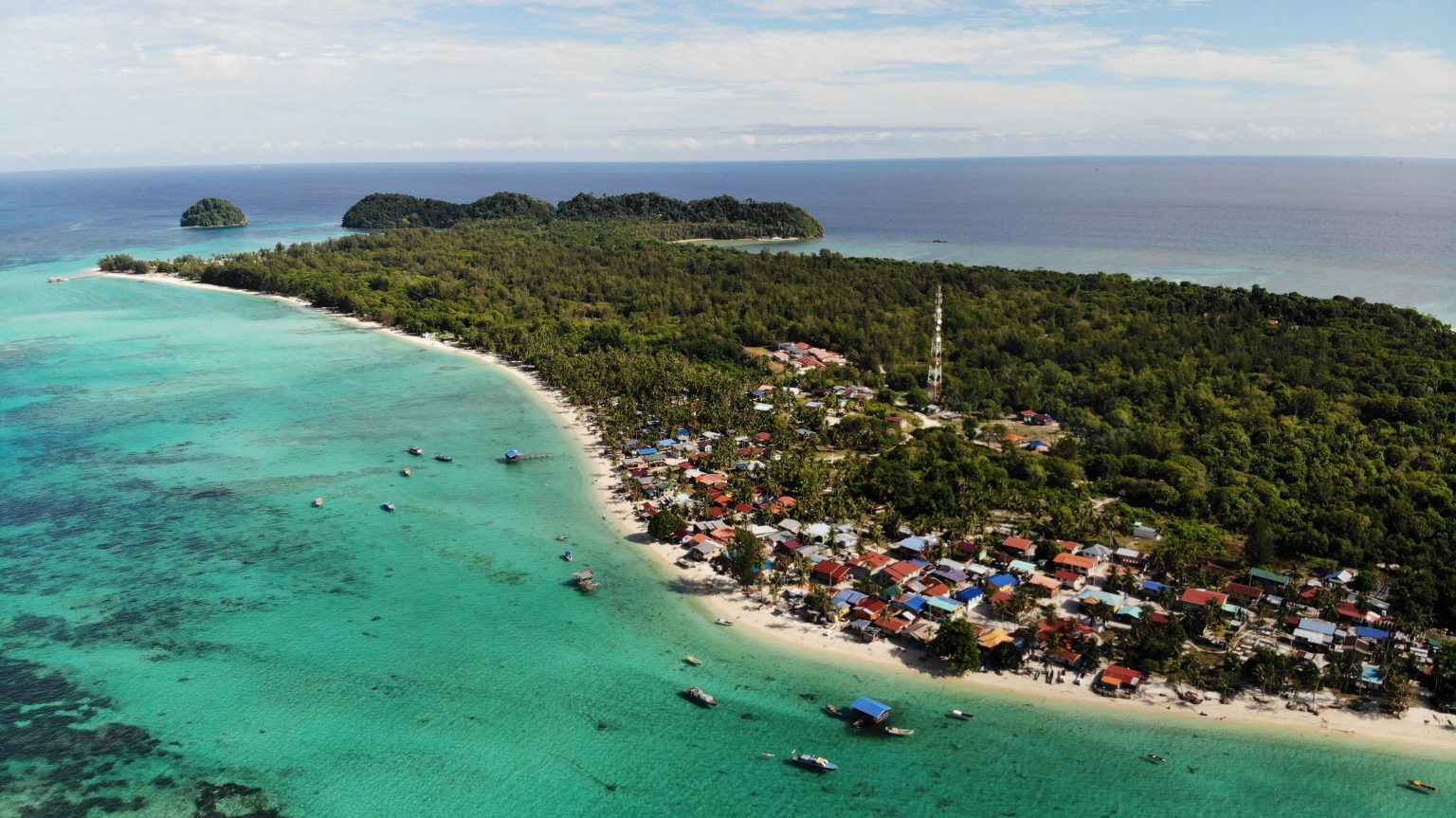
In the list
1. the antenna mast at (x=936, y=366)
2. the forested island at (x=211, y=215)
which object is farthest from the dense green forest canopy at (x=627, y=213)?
the antenna mast at (x=936, y=366)

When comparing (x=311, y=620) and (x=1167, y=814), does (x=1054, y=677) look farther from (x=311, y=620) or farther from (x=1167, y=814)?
(x=311, y=620)

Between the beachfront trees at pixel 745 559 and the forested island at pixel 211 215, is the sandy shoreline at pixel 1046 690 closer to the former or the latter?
the beachfront trees at pixel 745 559

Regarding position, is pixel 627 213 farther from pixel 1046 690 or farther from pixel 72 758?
pixel 1046 690

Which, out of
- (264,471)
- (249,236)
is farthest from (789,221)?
(264,471)

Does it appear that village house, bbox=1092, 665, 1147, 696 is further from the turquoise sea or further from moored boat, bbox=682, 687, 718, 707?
moored boat, bbox=682, 687, 718, 707

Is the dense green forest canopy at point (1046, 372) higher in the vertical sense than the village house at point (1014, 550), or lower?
higher

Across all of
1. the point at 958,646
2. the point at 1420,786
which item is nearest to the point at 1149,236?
the point at 958,646

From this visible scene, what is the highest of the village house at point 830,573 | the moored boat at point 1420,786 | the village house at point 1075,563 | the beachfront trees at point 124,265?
the beachfront trees at point 124,265
